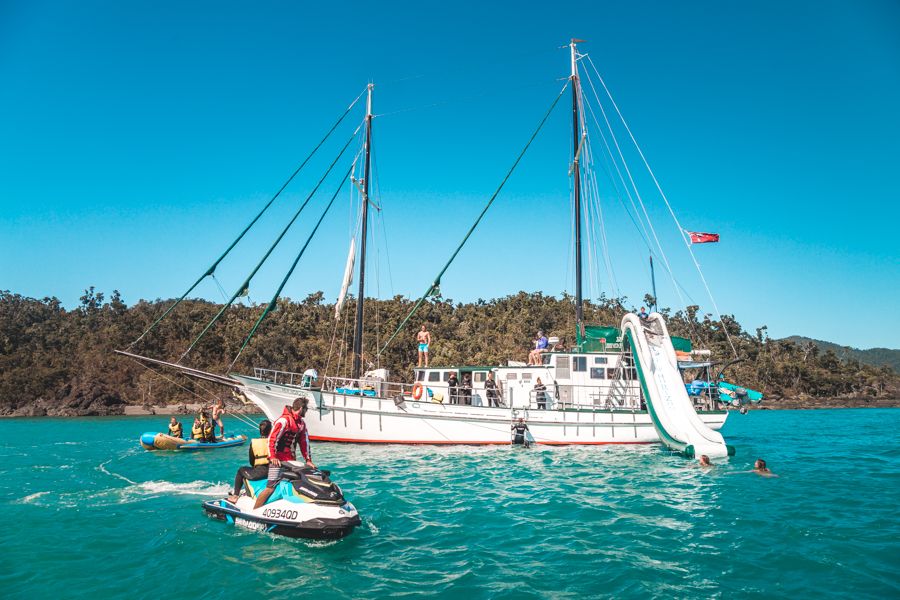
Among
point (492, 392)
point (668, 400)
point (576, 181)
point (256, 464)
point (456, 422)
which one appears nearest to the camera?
point (256, 464)

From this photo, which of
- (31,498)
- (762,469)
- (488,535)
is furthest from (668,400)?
(31,498)

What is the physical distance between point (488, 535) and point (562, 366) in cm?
1495

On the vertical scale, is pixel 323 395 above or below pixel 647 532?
above

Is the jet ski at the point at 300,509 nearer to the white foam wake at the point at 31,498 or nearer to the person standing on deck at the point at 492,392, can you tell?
the white foam wake at the point at 31,498

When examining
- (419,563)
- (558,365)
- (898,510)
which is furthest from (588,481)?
(558,365)

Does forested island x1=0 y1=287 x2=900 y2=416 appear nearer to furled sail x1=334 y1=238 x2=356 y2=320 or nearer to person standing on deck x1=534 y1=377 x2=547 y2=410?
furled sail x1=334 y1=238 x2=356 y2=320

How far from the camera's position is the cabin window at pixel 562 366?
24031mm

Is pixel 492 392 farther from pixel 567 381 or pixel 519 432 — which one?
pixel 567 381

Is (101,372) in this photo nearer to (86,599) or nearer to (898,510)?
(86,599)

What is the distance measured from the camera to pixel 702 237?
2342 centimetres

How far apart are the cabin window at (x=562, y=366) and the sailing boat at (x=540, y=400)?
5cm

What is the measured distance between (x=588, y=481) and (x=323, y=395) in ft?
39.7

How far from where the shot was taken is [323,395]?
74.1 feet

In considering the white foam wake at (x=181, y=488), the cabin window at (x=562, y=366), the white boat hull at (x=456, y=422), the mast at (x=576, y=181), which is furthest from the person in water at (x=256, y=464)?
the mast at (x=576, y=181)
